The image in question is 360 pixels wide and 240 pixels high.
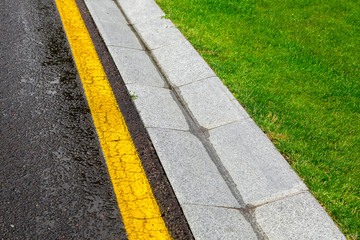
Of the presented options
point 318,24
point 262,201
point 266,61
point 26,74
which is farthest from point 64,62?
point 318,24

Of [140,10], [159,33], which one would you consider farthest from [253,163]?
[140,10]

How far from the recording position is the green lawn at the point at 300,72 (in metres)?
2.48

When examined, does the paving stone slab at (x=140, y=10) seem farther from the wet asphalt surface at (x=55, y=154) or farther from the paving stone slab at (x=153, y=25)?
the wet asphalt surface at (x=55, y=154)

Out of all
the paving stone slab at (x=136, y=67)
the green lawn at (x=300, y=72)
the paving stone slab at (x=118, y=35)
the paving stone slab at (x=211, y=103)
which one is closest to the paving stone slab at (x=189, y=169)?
the paving stone slab at (x=211, y=103)

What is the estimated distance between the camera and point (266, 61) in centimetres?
356

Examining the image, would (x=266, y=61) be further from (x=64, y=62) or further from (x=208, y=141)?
(x=64, y=62)

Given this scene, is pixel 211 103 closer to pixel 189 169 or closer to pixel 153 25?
pixel 189 169

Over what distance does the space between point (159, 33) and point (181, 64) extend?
0.66 m

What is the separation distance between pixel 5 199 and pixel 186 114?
1398mm

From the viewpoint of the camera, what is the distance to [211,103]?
2.98 meters

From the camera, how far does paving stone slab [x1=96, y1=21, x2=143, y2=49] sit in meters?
3.65

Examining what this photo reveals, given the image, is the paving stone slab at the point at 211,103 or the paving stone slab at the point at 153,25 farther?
the paving stone slab at the point at 153,25

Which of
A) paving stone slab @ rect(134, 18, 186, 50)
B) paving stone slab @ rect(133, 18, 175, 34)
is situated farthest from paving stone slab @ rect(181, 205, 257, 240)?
paving stone slab @ rect(133, 18, 175, 34)

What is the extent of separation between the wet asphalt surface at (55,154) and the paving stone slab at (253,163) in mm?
456
